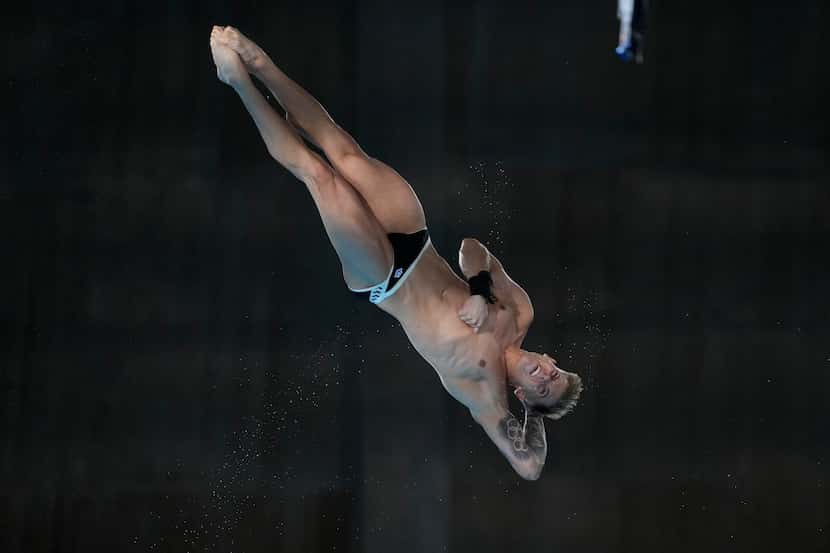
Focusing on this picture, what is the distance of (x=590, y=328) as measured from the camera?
6.05 m

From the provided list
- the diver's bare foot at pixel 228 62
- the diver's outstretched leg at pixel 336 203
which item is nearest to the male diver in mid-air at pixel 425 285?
the diver's outstretched leg at pixel 336 203

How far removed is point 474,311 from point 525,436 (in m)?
0.62

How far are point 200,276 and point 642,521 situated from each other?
10.4 ft

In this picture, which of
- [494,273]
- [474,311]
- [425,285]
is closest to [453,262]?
[494,273]

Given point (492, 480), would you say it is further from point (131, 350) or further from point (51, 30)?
point (51, 30)

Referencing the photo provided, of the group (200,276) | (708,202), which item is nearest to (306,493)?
(200,276)

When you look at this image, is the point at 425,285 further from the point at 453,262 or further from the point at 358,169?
the point at 453,262

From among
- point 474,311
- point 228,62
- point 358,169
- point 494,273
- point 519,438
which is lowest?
point 519,438

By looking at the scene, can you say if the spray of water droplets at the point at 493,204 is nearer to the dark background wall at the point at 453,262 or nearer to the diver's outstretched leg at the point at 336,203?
the dark background wall at the point at 453,262

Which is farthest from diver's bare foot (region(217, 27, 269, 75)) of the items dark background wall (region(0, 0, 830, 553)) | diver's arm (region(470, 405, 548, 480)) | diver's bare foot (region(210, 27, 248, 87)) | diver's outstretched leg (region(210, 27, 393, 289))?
dark background wall (region(0, 0, 830, 553))

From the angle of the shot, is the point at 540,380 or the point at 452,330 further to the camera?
the point at 452,330

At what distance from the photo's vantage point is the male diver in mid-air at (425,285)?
4.05 m

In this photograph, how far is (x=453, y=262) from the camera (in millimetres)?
6055

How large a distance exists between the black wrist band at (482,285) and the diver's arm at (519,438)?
0.50 meters
